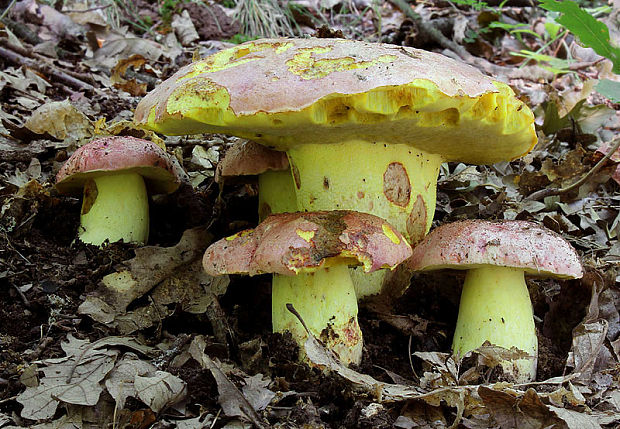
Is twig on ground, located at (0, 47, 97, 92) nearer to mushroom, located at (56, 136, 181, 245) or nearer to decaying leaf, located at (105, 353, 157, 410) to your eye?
mushroom, located at (56, 136, 181, 245)

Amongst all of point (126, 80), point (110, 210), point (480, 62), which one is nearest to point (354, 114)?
point (110, 210)

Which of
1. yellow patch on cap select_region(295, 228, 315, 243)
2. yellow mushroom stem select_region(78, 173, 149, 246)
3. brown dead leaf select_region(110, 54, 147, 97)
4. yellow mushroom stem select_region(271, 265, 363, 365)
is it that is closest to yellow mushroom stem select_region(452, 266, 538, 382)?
yellow mushroom stem select_region(271, 265, 363, 365)

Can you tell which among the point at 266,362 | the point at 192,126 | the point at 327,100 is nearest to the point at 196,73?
the point at 192,126

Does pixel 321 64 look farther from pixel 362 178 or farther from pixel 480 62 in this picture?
pixel 480 62

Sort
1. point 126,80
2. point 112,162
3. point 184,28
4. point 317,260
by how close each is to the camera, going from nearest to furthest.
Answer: point 317,260 → point 112,162 → point 126,80 → point 184,28

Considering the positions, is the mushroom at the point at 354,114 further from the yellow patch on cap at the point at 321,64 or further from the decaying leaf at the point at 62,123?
the decaying leaf at the point at 62,123

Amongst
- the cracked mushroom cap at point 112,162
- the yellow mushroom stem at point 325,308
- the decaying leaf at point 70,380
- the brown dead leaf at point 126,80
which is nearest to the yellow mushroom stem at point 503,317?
the yellow mushroom stem at point 325,308
